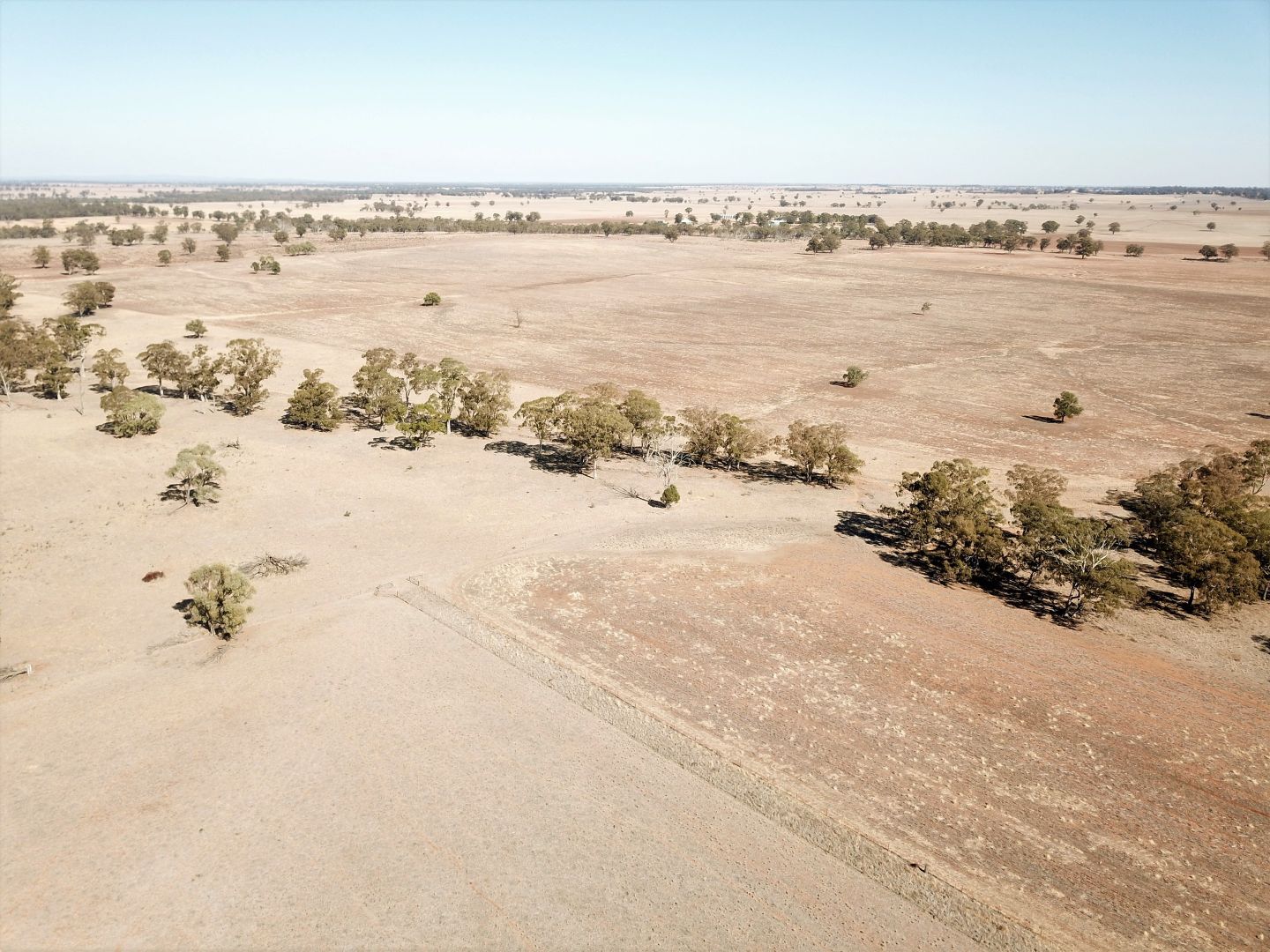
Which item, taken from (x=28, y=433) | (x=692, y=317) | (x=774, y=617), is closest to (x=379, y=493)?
(x=774, y=617)

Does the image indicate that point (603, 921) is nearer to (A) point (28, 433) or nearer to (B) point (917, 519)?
(B) point (917, 519)

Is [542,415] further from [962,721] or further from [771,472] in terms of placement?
[962,721]

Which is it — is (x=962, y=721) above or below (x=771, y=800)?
above

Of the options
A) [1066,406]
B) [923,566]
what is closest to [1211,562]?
[923,566]

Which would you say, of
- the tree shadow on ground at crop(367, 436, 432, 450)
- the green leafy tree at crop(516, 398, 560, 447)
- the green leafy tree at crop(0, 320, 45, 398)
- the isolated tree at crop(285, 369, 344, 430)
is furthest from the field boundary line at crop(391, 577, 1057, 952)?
the green leafy tree at crop(0, 320, 45, 398)

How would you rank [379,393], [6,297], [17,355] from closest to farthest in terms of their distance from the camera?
[379,393] → [17,355] → [6,297]

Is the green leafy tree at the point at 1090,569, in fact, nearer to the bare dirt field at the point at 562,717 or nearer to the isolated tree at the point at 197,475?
the bare dirt field at the point at 562,717
